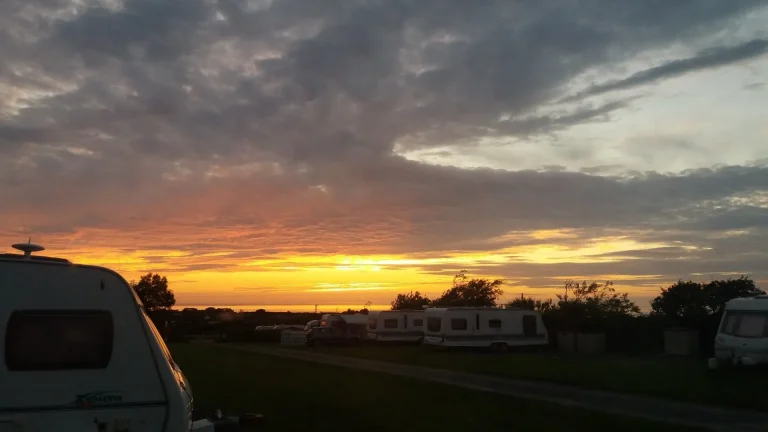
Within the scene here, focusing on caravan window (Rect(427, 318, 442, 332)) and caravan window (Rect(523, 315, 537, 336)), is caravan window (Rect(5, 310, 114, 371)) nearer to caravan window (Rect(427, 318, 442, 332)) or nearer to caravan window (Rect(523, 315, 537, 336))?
caravan window (Rect(427, 318, 442, 332))

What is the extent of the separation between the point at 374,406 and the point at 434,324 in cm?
2509

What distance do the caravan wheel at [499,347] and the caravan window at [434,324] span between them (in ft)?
9.81

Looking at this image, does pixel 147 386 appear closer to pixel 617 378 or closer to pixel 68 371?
pixel 68 371

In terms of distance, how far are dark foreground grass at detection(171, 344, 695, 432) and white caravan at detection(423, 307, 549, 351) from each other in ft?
53.4

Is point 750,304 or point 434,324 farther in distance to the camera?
point 434,324

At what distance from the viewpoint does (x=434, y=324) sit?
40.6 m

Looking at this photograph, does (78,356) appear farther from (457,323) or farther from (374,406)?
(457,323)

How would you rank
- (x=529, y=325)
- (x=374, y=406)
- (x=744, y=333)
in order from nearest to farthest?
(x=374, y=406) < (x=744, y=333) < (x=529, y=325)

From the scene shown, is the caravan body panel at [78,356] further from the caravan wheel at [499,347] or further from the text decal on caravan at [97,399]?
the caravan wheel at [499,347]

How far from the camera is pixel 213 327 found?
65312 mm

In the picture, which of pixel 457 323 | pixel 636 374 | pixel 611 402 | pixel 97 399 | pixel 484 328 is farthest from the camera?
pixel 484 328

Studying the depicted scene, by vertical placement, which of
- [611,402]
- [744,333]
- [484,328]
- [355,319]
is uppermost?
[355,319]

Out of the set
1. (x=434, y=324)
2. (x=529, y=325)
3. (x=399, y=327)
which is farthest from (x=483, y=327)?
(x=399, y=327)

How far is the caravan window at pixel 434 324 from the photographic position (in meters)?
40.3
